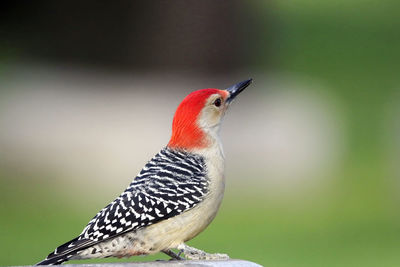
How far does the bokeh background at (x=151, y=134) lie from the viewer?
42.9 feet

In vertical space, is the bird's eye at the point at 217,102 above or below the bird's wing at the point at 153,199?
above

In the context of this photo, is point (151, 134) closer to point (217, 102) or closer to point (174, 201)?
point (217, 102)

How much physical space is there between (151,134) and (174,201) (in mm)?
8356

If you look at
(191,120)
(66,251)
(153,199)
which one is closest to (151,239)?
(153,199)

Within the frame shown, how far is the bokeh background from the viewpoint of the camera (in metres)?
13.1

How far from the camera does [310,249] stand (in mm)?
12891

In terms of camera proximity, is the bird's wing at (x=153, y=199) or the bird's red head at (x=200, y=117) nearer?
the bird's wing at (x=153, y=199)

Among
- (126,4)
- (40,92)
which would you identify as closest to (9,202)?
(40,92)

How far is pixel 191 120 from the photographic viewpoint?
4898mm

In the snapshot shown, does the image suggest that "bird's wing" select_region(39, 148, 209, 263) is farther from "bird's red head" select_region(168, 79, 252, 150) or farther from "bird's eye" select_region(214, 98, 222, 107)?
"bird's eye" select_region(214, 98, 222, 107)

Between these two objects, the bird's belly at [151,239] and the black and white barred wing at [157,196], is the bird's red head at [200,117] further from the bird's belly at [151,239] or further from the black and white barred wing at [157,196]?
the bird's belly at [151,239]

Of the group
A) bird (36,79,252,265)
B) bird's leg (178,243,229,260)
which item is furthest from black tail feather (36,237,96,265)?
bird's leg (178,243,229,260)

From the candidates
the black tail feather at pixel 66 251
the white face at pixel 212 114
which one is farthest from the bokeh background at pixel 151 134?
the black tail feather at pixel 66 251

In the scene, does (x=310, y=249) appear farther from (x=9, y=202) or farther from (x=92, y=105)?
(x=9, y=202)
